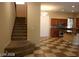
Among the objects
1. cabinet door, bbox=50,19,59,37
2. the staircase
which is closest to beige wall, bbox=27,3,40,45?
the staircase

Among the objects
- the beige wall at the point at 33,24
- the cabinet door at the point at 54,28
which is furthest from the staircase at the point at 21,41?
the cabinet door at the point at 54,28

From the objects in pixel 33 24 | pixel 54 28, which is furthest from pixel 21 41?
pixel 54 28

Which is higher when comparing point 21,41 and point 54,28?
point 54,28

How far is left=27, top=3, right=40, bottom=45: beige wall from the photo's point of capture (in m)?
1.51

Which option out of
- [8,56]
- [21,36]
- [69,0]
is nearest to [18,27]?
[21,36]

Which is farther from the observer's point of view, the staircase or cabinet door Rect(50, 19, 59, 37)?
cabinet door Rect(50, 19, 59, 37)

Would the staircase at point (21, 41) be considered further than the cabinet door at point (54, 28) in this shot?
No

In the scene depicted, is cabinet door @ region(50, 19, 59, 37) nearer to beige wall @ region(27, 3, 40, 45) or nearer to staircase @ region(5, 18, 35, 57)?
beige wall @ region(27, 3, 40, 45)

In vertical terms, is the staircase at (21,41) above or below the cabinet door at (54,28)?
below

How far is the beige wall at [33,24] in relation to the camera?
151 centimetres

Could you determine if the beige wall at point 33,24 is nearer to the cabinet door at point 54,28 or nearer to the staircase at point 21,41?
the staircase at point 21,41

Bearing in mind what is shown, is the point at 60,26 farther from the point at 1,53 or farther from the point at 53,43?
the point at 1,53

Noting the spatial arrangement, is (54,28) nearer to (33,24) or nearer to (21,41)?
(33,24)

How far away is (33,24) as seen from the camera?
1.59m
